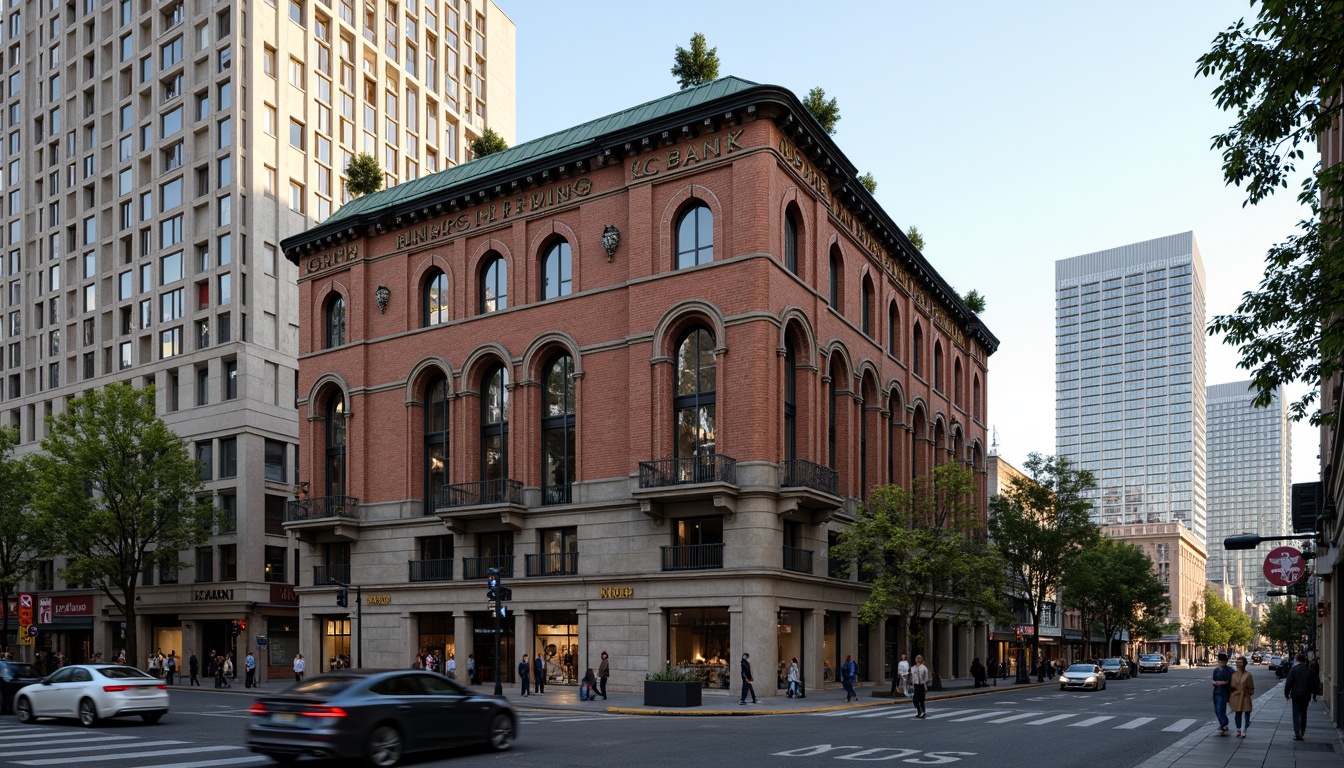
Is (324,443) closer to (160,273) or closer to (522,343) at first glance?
(522,343)

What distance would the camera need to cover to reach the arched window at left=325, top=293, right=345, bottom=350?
51531 mm

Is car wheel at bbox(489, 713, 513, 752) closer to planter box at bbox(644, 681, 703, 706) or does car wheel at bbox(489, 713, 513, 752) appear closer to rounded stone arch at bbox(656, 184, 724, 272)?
planter box at bbox(644, 681, 703, 706)

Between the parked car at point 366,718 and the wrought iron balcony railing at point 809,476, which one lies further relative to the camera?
the wrought iron balcony railing at point 809,476

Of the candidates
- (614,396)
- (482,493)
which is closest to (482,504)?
(482,493)

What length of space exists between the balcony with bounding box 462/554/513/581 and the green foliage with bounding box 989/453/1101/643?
30259mm

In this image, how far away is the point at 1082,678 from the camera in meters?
48.7

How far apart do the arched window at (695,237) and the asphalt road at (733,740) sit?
671 inches

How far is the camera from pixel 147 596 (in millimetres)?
61719

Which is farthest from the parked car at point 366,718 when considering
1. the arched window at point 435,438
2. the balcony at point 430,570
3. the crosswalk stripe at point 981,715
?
the arched window at point 435,438

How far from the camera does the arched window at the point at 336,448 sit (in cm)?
5066

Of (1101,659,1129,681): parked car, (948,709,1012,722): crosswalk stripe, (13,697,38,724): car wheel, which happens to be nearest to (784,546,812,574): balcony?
(948,709,1012,722): crosswalk stripe

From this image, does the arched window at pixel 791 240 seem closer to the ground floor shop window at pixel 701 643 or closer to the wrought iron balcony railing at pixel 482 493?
the ground floor shop window at pixel 701 643

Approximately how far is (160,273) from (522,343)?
102 ft

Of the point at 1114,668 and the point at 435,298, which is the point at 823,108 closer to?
the point at 435,298
